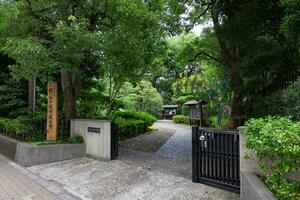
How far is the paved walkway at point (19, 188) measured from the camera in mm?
5773

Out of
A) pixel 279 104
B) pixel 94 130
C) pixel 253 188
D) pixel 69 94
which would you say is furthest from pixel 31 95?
pixel 253 188

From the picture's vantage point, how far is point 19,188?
638cm

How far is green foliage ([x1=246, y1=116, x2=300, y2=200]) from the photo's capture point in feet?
11.9

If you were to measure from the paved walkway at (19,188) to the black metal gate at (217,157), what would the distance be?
3049mm

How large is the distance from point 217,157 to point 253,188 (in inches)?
73.8

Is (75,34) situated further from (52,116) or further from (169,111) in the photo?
(169,111)

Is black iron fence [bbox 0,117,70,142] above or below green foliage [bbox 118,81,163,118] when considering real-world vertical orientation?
below

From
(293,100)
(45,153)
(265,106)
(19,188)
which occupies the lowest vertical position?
(19,188)

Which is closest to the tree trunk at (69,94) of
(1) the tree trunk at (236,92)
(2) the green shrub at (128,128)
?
(2) the green shrub at (128,128)

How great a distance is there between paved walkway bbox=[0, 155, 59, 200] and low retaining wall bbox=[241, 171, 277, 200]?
358cm

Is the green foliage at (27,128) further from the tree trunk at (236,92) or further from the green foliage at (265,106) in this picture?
the tree trunk at (236,92)

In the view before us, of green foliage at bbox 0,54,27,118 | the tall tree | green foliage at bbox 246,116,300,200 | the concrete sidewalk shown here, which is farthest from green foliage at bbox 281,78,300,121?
green foliage at bbox 0,54,27,118

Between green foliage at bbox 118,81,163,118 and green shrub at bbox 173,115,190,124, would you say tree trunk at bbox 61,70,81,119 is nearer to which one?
green foliage at bbox 118,81,163,118

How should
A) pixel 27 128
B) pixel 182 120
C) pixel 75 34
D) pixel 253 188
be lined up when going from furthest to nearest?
pixel 182 120, pixel 27 128, pixel 75 34, pixel 253 188
